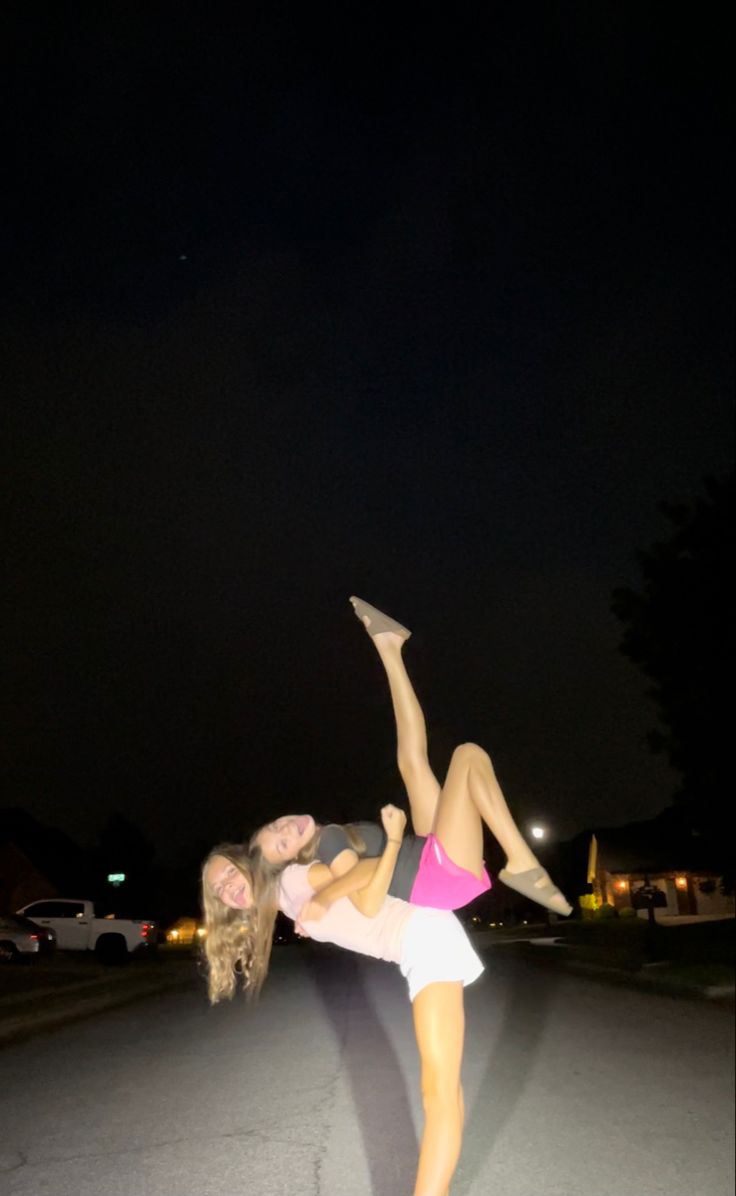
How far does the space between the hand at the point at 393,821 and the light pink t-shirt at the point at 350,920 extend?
1.68 feet

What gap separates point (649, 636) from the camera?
21656mm

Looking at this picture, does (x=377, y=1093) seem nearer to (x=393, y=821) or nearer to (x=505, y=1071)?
(x=505, y=1071)

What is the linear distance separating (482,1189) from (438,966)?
3.03 meters

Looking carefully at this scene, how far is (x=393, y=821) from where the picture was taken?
3.37 metres

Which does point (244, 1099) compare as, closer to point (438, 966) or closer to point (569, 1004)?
point (438, 966)

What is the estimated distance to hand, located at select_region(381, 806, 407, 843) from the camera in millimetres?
3369

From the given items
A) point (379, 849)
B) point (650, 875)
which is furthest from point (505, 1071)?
point (650, 875)

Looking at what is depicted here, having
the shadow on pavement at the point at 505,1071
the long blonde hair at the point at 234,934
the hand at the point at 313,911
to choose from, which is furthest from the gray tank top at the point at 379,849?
the shadow on pavement at the point at 505,1071

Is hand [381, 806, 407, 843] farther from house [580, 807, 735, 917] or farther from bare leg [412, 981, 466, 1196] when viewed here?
house [580, 807, 735, 917]

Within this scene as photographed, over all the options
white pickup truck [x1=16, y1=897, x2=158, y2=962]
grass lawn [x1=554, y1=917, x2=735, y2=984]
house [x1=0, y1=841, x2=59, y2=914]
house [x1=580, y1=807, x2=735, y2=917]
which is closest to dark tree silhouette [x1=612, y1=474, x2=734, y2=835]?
grass lawn [x1=554, y1=917, x2=735, y2=984]

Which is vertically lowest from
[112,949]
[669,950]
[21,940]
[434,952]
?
[112,949]

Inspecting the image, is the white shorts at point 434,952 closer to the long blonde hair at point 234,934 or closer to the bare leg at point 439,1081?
the bare leg at point 439,1081

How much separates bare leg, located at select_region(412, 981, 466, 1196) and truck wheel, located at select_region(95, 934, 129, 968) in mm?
27050

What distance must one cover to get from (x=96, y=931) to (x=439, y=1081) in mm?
27543
